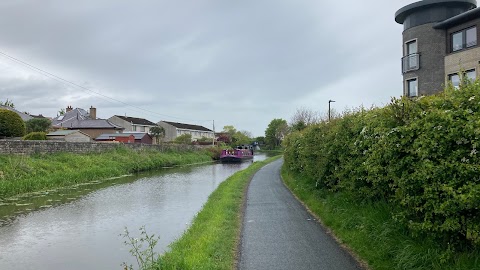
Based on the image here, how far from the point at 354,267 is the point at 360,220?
177 centimetres

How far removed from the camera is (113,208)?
15219 mm

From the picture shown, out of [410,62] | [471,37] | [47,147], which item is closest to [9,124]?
[47,147]

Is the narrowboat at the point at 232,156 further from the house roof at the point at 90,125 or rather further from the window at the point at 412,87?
the window at the point at 412,87

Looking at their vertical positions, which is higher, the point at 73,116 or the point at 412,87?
the point at 73,116

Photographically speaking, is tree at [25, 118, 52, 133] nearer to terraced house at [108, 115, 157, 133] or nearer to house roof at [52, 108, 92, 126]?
house roof at [52, 108, 92, 126]

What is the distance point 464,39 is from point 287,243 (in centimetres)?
2237

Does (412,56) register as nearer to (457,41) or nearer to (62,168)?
(457,41)

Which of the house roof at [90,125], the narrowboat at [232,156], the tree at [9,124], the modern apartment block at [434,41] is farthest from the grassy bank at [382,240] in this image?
the house roof at [90,125]

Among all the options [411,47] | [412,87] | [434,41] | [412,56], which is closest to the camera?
[434,41]

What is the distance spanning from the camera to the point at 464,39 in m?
24.3

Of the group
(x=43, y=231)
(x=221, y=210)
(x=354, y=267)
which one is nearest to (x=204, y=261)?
(x=354, y=267)

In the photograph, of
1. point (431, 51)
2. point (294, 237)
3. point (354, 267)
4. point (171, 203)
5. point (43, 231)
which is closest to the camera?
point (354, 267)

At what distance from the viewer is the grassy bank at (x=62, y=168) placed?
19.0m

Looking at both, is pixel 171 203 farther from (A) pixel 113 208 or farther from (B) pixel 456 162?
(B) pixel 456 162
